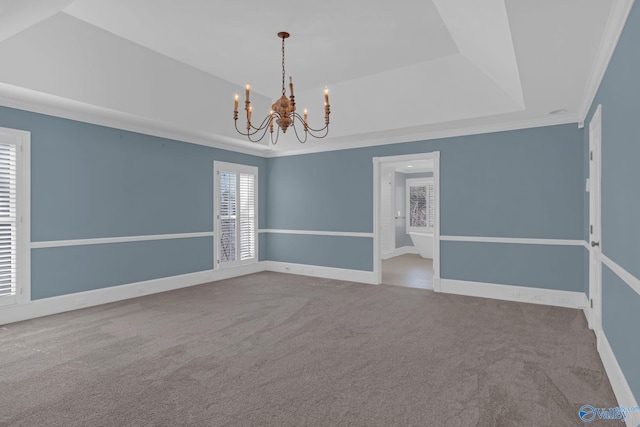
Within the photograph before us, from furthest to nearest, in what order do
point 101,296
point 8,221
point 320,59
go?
point 101,296, point 320,59, point 8,221

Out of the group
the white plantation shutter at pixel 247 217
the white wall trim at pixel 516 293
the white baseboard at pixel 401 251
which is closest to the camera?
the white wall trim at pixel 516 293

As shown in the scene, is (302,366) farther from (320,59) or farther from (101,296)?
(320,59)

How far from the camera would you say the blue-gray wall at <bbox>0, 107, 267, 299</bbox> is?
4.54 meters

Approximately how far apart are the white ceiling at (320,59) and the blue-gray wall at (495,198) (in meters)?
0.30

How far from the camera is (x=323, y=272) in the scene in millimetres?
7211

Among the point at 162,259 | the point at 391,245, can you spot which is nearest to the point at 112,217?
the point at 162,259

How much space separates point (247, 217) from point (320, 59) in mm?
3825

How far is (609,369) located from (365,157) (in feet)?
15.4

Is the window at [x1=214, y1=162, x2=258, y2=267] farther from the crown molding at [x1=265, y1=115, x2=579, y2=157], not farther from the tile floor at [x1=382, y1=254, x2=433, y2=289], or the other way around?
the tile floor at [x1=382, y1=254, x2=433, y2=289]

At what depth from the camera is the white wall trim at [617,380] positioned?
215cm

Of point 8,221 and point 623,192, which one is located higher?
point 623,192

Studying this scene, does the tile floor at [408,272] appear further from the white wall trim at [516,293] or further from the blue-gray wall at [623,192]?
the blue-gray wall at [623,192]

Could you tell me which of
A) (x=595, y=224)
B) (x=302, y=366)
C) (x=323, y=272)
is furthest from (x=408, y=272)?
(x=302, y=366)

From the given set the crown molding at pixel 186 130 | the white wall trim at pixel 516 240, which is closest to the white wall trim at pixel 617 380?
the white wall trim at pixel 516 240
